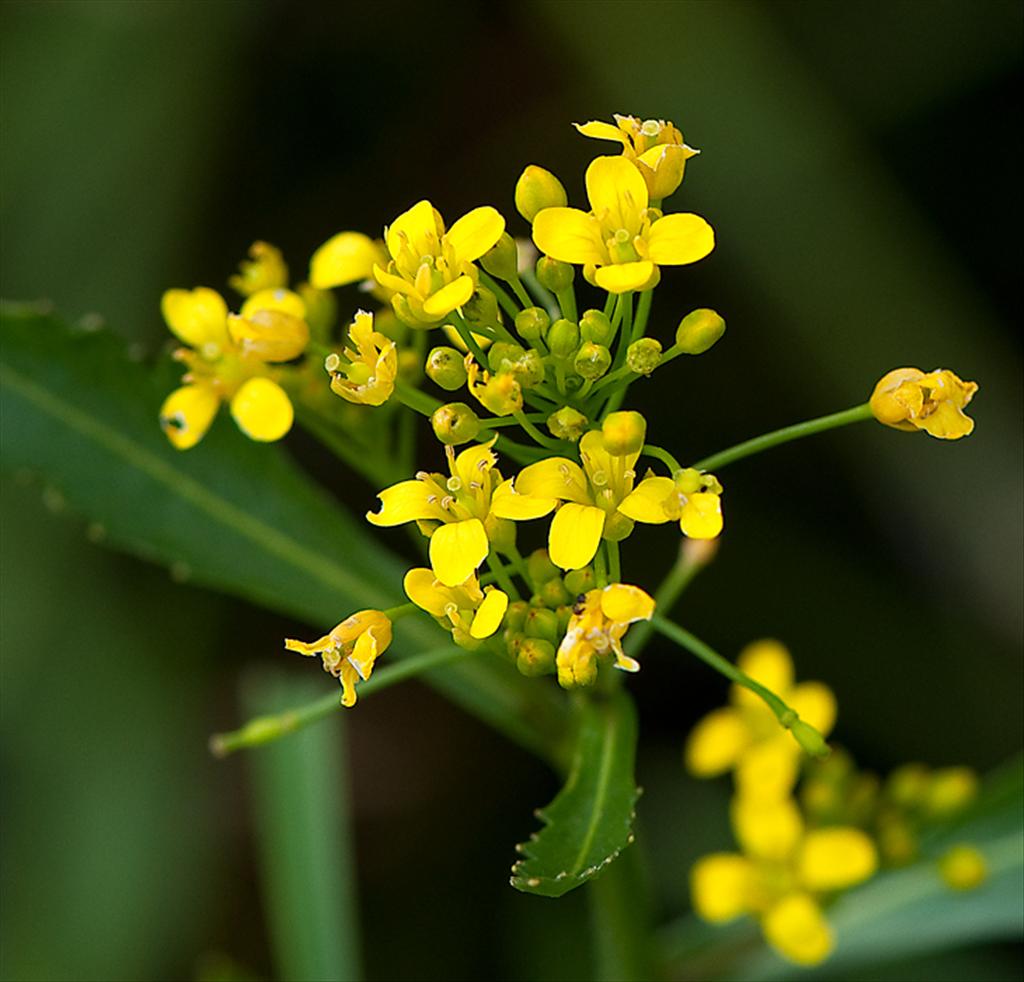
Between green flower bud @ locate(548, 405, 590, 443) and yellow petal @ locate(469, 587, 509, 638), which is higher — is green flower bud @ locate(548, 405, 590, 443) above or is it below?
above

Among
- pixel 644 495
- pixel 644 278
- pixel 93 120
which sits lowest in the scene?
pixel 644 495

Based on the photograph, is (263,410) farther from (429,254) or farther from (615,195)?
(615,195)

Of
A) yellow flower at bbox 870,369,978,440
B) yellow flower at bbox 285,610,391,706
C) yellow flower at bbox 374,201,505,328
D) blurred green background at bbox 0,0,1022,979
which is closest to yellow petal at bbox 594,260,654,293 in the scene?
yellow flower at bbox 374,201,505,328

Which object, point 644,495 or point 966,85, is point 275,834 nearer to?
point 644,495

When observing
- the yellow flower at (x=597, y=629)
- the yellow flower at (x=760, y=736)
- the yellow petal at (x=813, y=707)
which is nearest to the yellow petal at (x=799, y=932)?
the yellow flower at (x=760, y=736)

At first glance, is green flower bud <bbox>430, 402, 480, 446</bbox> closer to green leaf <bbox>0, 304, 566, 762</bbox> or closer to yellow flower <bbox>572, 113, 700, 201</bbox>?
yellow flower <bbox>572, 113, 700, 201</bbox>

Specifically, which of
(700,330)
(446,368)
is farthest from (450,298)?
(700,330)

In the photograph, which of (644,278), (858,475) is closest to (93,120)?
(858,475)
